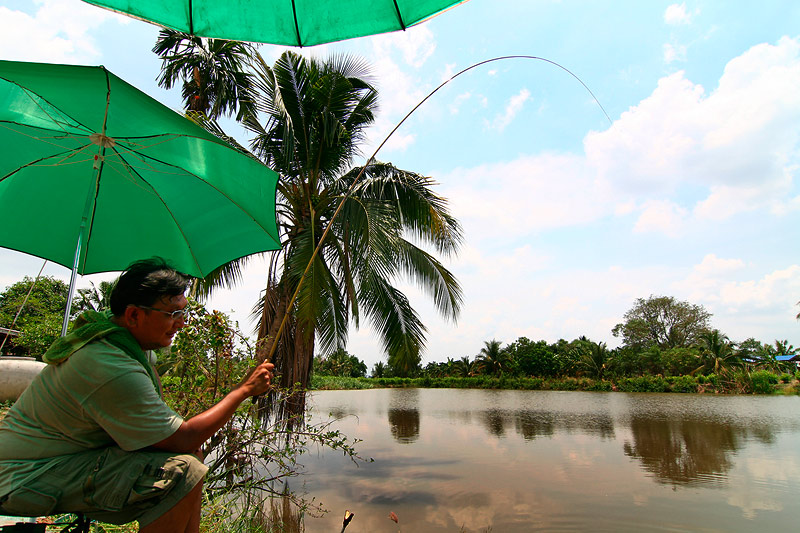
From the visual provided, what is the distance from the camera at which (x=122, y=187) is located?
2.37m

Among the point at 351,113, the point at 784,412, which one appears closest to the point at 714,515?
the point at 351,113

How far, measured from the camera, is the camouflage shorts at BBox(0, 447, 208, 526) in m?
1.08

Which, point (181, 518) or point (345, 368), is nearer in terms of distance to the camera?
point (181, 518)

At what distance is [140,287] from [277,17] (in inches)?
41.1

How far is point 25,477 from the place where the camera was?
3.54 feet

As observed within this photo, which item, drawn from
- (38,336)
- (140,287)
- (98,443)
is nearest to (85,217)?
(140,287)

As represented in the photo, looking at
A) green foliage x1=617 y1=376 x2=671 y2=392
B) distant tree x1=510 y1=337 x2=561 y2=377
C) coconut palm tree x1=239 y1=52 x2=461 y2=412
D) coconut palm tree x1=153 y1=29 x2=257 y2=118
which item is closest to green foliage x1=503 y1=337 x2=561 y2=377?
distant tree x1=510 y1=337 x2=561 y2=377

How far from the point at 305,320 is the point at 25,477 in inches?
193

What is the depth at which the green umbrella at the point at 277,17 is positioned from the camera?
4.70ft

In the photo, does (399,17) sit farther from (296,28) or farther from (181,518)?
(181,518)

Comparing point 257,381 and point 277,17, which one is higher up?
point 277,17

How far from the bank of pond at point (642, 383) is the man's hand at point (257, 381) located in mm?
19803

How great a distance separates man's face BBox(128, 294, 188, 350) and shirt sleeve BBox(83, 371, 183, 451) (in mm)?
230

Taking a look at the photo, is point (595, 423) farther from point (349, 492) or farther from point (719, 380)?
point (719, 380)
